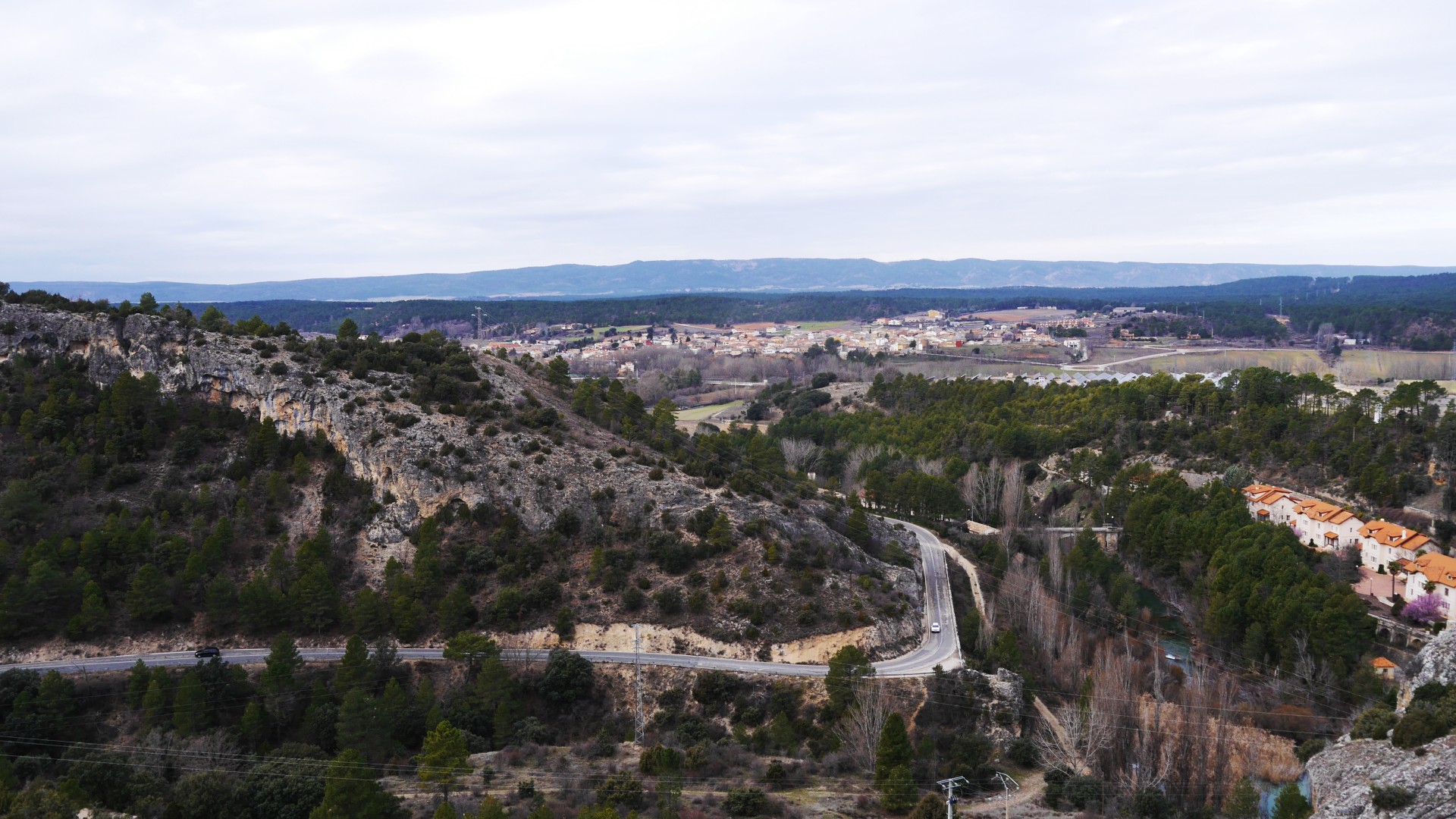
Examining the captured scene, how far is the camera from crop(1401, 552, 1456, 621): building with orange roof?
42500 mm

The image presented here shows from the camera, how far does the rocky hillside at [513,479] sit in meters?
40.3

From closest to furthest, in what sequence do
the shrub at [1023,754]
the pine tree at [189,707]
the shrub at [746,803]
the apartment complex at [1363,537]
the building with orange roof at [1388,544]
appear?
1. the shrub at [746,803]
2. the pine tree at [189,707]
3. the shrub at [1023,754]
4. the apartment complex at [1363,537]
5. the building with orange roof at [1388,544]

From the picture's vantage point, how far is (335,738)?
32250 mm

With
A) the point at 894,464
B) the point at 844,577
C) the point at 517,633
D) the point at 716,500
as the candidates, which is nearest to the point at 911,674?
the point at 844,577

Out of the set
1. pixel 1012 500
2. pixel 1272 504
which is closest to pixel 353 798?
pixel 1012 500

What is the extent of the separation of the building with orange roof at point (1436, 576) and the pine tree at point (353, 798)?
44.9m

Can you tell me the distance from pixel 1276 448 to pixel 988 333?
92569 millimetres

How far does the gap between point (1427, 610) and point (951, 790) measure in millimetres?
30899

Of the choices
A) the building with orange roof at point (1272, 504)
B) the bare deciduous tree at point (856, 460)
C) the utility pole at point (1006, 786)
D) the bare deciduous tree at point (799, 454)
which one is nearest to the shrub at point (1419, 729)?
the utility pole at point (1006, 786)

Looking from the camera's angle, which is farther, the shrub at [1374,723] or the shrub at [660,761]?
the shrub at [1374,723]

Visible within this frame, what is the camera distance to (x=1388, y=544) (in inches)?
1879

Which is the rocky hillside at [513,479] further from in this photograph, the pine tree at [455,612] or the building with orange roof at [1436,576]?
the building with orange roof at [1436,576]

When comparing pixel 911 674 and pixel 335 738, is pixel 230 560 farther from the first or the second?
pixel 911 674

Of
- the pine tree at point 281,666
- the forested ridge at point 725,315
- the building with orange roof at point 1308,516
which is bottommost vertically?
the pine tree at point 281,666
